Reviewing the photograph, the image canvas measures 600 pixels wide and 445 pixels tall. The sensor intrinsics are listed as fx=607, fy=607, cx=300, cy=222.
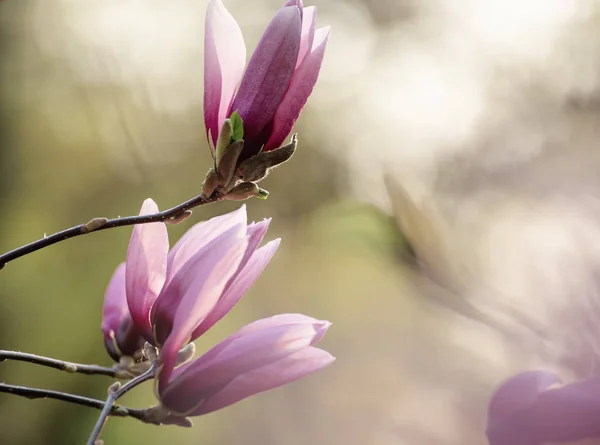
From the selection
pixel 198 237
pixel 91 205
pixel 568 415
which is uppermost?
pixel 91 205

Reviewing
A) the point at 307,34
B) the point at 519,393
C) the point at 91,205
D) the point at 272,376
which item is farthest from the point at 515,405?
the point at 91,205

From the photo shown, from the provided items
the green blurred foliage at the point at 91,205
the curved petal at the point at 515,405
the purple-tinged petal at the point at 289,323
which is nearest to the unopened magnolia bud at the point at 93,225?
the purple-tinged petal at the point at 289,323

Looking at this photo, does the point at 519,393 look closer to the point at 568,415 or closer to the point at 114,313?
the point at 568,415

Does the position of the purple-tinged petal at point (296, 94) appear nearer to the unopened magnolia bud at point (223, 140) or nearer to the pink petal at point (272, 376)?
the unopened magnolia bud at point (223, 140)

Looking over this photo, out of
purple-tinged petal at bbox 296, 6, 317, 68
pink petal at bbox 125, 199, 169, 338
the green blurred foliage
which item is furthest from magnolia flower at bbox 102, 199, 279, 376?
the green blurred foliage

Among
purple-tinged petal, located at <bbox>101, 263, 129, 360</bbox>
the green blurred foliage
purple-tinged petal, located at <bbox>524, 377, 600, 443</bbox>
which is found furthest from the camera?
the green blurred foliage

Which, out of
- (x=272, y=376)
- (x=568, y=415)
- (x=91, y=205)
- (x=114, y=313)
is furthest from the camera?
(x=91, y=205)

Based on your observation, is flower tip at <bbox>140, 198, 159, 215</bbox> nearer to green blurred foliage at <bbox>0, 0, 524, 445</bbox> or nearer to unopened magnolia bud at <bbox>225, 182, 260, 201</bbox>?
unopened magnolia bud at <bbox>225, 182, 260, 201</bbox>
